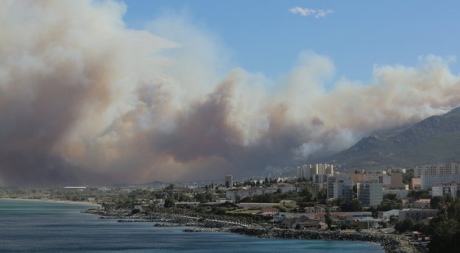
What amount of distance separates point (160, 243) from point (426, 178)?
6146cm

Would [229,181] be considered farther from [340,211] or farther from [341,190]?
[340,211]

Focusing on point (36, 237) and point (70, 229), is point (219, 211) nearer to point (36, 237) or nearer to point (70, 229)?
point (70, 229)

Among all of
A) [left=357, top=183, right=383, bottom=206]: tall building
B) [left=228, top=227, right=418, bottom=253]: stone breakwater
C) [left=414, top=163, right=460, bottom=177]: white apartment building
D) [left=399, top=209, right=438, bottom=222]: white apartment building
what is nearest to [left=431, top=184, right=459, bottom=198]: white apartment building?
[left=357, top=183, right=383, bottom=206]: tall building

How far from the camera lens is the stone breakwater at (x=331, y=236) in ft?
161

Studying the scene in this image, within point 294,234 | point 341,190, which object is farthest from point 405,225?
point 341,190

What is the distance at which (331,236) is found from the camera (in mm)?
57469

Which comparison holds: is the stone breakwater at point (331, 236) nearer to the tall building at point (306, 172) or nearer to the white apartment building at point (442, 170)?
the white apartment building at point (442, 170)

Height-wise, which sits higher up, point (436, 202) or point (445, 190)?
point (445, 190)

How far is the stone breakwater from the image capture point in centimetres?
4903

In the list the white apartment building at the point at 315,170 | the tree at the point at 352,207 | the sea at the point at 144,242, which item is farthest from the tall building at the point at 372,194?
the white apartment building at the point at 315,170

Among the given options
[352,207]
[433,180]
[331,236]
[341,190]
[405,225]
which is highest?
[433,180]

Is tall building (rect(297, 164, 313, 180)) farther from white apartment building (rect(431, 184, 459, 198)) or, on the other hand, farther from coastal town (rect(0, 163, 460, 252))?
white apartment building (rect(431, 184, 459, 198))

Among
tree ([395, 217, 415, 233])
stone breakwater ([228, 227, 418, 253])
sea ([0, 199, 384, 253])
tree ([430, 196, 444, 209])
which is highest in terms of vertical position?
tree ([430, 196, 444, 209])

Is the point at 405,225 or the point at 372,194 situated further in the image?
the point at 372,194
